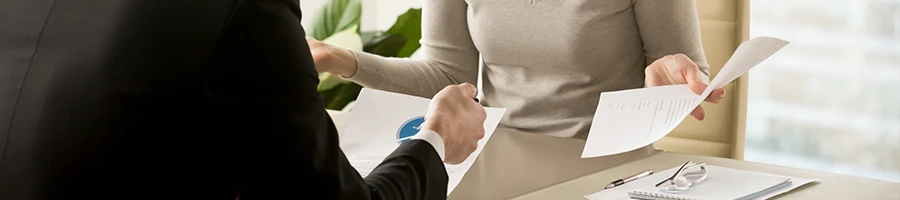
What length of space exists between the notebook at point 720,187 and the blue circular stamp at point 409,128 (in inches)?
11.4

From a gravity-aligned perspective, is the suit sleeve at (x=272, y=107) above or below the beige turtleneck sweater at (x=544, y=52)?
above

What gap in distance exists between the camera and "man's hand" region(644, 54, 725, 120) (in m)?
1.40

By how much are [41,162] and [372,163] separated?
0.54 meters

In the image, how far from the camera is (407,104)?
1461 millimetres

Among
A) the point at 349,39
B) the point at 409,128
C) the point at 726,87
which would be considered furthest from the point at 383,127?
the point at 349,39

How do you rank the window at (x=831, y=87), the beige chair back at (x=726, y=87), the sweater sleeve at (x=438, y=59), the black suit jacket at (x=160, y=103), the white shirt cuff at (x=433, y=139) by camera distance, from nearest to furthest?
the black suit jacket at (x=160, y=103) → the white shirt cuff at (x=433, y=139) → the sweater sleeve at (x=438, y=59) → the beige chair back at (x=726, y=87) → the window at (x=831, y=87)

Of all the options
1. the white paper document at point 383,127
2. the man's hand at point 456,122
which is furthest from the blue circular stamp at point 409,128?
→ the man's hand at point 456,122

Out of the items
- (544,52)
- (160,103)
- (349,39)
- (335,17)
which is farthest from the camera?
(335,17)

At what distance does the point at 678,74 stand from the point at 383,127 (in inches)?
18.1

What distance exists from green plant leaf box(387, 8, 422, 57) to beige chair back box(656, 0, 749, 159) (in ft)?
4.03

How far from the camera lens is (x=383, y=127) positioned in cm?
142

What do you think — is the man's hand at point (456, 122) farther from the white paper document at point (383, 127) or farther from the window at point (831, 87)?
the window at point (831, 87)

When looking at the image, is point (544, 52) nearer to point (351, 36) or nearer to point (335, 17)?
point (351, 36)

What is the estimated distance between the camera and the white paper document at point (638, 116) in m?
1.33
